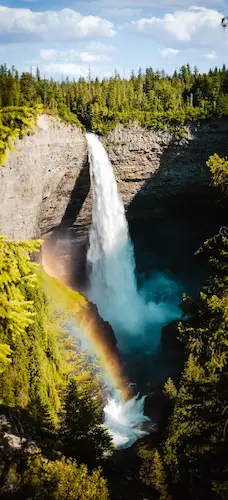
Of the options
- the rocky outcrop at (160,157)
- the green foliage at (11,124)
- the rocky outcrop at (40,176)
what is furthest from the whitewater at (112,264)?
the green foliage at (11,124)

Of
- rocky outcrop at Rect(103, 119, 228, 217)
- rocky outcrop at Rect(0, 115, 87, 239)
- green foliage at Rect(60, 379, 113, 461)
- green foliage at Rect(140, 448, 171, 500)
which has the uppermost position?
rocky outcrop at Rect(103, 119, 228, 217)

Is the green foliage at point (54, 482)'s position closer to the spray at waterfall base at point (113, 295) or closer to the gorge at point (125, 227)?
the gorge at point (125, 227)

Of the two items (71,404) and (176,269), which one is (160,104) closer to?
(176,269)

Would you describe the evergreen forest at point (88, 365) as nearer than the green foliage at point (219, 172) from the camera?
Yes

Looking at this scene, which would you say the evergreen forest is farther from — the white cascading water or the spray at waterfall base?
the white cascading water

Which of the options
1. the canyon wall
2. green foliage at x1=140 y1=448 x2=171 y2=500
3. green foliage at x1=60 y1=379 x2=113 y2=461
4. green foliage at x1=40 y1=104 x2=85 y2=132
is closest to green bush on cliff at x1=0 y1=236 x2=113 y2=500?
green foliage at x1=60 y1=379 x2=113 y2=461

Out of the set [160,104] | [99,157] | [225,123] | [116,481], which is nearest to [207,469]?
[116,481]

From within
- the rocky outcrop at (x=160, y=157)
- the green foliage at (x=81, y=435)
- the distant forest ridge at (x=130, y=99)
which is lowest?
the green foliage at (x=81, y=435)

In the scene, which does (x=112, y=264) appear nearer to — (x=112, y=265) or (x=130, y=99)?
(x=112, y=265)
